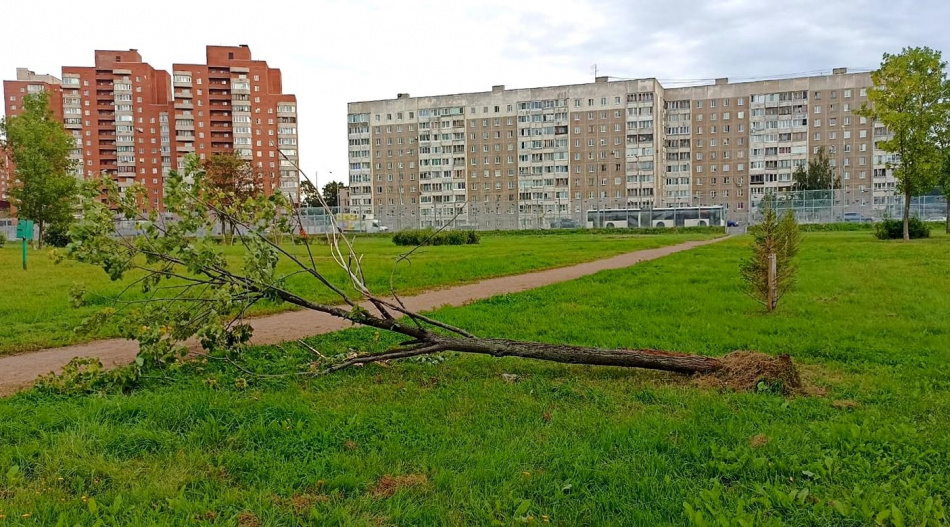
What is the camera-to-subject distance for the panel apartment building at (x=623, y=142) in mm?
89812

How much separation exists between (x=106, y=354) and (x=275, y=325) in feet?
7.18

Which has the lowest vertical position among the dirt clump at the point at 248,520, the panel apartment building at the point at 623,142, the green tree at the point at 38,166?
the dirt clump at the point at 248,520

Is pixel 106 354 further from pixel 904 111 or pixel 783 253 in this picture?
pixel 904 111

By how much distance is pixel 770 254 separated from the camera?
30.1 feet

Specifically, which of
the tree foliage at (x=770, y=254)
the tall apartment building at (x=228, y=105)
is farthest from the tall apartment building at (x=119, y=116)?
the tree foliage at (x=770, y=254)

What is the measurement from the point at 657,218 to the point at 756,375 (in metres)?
63.0

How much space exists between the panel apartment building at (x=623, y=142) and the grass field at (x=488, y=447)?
74.4 meters

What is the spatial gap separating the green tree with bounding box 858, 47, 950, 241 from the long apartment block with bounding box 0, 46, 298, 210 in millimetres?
91653

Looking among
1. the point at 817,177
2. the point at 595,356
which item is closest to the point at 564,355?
the point at 595,356

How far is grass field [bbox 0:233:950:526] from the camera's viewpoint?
308 centimetres

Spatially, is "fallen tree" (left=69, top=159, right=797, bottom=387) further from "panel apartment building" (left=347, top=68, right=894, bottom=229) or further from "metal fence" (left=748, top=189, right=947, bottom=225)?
"panel apartment building" (left=347, top=68, right=894, bottom=229)

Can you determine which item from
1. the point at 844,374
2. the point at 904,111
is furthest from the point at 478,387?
the point at 904,111

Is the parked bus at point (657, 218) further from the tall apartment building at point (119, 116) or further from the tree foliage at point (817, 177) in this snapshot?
the tall apartment building at point (119, 116)

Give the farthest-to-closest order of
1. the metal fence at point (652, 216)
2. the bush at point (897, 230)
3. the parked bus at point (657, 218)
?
the parked bus at point (657, 218), the metal fence at point (652, 216), the bush at point (897, 230)
